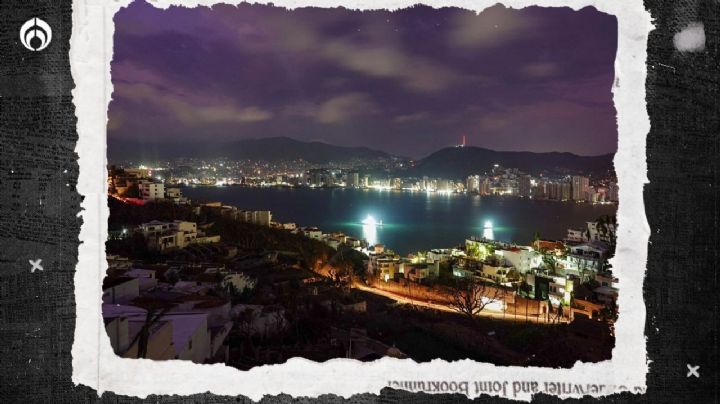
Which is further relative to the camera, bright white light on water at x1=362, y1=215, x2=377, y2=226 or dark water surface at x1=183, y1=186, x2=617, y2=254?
bright white light on water at x1=362, y1=215, x2=377, y2=226

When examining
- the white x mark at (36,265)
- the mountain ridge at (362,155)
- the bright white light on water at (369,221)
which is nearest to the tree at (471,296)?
the mountain ridge at (362,155)

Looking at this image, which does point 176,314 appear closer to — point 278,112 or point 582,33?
point 278,112

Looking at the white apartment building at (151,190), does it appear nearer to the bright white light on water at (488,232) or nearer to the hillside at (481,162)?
the hillside at (481,162)

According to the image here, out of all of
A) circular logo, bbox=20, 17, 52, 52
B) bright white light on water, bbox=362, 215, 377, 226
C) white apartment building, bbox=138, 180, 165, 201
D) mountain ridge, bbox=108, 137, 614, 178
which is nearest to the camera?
circular logo, bbox=20, 17, 52, 52

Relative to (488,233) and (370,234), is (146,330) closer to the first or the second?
(370,234)

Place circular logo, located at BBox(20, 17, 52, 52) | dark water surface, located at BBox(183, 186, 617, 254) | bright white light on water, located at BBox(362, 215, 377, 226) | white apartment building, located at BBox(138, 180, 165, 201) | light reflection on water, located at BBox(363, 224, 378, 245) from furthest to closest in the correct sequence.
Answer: bright white light on water, located at BBox(362, 215, 377, 226) → light reflection on water, located at BBox(363, 224, 378, 245) → dark water surface, located at BBox(183, 186, 617, 254) → white apartment building, located at BBox(138, 180, 165, 201) → circular logo, located at BBox(20, 17, 52, 52)

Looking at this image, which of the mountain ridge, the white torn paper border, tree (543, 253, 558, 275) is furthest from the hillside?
the white torn paper border

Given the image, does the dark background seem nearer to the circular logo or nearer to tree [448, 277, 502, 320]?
the circular logo
